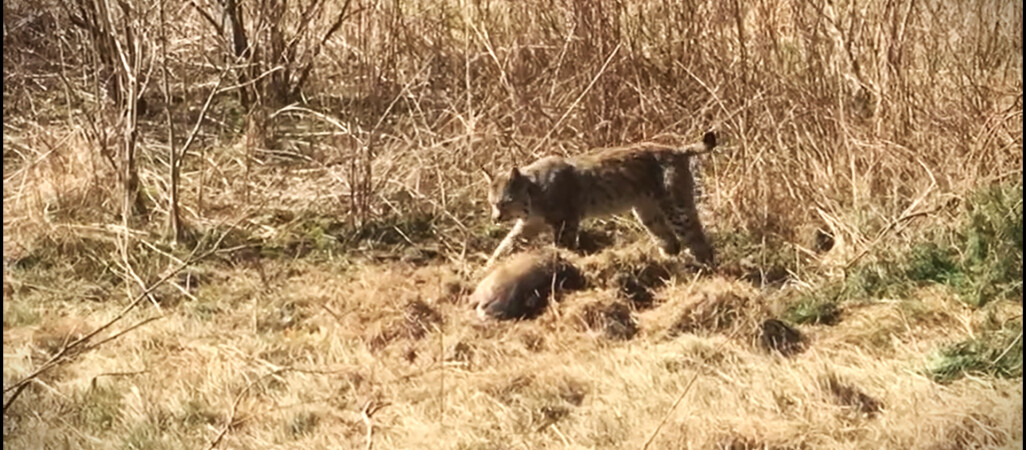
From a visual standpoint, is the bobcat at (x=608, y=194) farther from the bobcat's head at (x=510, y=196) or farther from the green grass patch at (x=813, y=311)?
the green grass patch at (x=813, y=311)

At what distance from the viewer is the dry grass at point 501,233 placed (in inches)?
183

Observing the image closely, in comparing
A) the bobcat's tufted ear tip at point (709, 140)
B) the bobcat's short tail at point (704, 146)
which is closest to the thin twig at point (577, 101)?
the bobcat's short tail at point (704, 146)

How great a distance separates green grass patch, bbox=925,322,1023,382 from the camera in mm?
4652

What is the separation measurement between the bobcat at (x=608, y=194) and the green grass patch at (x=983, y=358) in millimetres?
1119

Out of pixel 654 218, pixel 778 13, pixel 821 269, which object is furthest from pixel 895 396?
pixel 778 13

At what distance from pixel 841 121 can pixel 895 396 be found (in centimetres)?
160

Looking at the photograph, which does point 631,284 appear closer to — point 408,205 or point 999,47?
point 408,205

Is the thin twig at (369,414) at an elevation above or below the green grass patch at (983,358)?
below

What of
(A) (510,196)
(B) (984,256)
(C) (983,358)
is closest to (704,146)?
(A) (510,196)

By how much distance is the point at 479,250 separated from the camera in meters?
5.90

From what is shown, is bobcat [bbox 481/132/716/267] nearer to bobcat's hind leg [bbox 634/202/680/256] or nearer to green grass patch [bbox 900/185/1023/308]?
bobcat's hind leg [bbox 634/202/680/256]

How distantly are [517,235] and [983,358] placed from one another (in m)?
1.82

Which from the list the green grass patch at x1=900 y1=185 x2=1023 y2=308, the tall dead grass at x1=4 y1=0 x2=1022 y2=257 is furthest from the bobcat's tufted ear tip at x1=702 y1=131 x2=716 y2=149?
the green grass patch at x1=900 y1=185 x2=1023 y2=308

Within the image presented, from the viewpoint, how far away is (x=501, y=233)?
6004 mm
